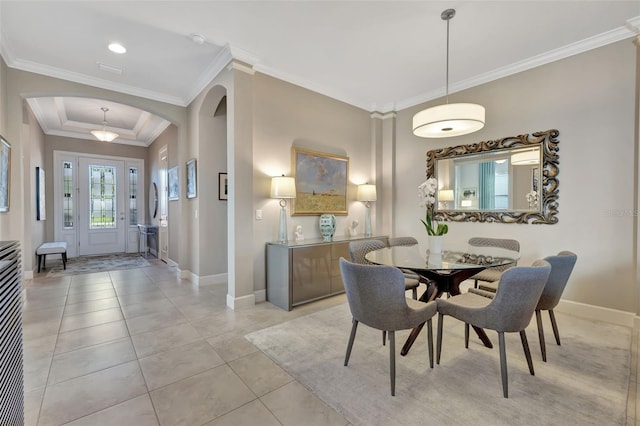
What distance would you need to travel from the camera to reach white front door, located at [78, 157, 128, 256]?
7023 millimetres

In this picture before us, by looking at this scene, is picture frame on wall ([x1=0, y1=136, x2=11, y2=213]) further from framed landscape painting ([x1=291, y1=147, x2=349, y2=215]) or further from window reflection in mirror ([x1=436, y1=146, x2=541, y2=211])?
window reflection in mirror ([x1=436, y1=146, x2=541, y2=211])

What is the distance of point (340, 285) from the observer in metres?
3.94

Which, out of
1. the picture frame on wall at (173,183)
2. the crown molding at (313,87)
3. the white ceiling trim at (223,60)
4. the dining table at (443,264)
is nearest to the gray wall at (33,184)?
the picture frame on wall at (173,183)

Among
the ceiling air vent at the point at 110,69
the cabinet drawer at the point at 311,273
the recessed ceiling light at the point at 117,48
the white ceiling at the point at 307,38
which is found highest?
the white ceiling at the point at 307,38

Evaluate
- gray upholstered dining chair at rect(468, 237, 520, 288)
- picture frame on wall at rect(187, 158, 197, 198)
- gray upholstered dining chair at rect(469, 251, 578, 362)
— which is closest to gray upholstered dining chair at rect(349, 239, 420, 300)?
gray upholstered dining chair at rect(468, 237, 520, 288)

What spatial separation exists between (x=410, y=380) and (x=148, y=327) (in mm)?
2512

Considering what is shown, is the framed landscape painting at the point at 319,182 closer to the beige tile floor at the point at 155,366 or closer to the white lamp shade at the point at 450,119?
the beige tile floor at the point at 155,366

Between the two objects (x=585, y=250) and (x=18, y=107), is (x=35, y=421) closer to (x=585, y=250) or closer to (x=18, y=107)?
(x=18, y=107)

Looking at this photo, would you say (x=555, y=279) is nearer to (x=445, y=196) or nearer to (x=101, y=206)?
(x=445, y=196)

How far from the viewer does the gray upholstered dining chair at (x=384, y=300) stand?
1.87m

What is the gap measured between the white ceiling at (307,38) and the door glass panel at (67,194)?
408 cm

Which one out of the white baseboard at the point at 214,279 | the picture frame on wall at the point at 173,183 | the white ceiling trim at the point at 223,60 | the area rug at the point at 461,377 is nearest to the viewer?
Result: the area rug at the point at 461,377

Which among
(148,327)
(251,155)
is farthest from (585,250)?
(148,327)

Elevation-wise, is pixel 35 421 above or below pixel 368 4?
below
